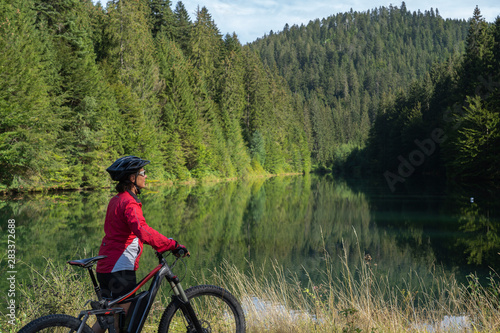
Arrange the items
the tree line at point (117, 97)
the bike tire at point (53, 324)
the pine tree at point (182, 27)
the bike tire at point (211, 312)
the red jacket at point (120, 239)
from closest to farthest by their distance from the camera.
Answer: the bike tire at point (53, 324) < the red jacket at point (120, 239) < the bike tire at point (211, 312) < the tree line at point (117, 97) < the pine tree at point (182, 27)

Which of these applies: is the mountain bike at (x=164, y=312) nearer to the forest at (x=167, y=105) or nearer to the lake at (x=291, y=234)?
the lake at (x=291, y=234)

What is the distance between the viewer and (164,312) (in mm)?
3664

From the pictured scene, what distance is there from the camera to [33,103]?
24.7m

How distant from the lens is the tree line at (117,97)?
81.9ft

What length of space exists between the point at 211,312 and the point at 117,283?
1199mm

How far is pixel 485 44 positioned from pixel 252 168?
35.2 m

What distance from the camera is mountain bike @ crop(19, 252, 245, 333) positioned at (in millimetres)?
3115

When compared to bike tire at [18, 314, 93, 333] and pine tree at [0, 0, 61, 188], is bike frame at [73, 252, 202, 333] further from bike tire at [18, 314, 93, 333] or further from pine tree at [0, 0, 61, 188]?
pine tree at [0, 0, 61, 188]

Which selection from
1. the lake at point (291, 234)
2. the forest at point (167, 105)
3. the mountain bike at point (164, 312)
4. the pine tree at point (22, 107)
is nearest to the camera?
the mountain bike at point (164, 312)

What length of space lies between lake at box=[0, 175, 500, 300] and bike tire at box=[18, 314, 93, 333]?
4.03m

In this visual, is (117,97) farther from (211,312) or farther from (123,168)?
(123,168)

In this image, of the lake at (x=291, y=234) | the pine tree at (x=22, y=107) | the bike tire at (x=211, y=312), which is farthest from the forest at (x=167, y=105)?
the bike tire at (x=211, y=312)

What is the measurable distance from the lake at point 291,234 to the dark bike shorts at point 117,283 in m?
3.61

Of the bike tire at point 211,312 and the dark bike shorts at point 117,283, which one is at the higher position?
the dark bike shorts at point 117,283
